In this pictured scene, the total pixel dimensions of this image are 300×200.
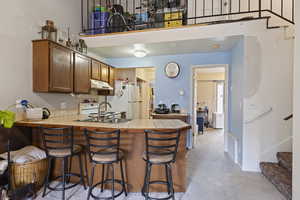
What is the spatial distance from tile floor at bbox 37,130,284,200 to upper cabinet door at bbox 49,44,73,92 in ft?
5.56

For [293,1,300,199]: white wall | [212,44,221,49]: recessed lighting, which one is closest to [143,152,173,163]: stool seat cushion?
[293,1,300,199]: white wall

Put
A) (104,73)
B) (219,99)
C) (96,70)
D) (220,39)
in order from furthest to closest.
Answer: (219,99) < (104,73) < (96,70) < (220,39)

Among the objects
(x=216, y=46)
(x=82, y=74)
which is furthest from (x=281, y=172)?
(x=82, y=74)

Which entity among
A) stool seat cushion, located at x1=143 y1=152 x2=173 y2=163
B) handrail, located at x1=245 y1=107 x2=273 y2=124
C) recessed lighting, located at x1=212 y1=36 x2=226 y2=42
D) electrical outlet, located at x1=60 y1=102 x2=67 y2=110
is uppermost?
recessed lighting, located at x1=212 y1=36 x2=226 y2=42

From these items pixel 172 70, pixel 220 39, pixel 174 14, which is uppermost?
pixel 174 14

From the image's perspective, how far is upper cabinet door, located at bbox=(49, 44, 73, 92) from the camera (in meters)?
2.74

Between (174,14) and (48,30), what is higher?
(174,14)

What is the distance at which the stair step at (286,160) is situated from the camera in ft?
8.20

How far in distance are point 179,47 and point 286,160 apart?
2.88 m

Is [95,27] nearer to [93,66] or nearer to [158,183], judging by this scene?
[93,66]

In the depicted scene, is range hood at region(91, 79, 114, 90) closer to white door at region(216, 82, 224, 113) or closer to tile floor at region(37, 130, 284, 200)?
tile floor at region(37, 130, 284, 200)

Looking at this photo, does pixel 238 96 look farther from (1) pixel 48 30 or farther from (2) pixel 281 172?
(1) pixel 48 30

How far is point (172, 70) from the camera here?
4.43 metres

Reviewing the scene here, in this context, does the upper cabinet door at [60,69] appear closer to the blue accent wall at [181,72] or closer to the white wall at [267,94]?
the blue accent wall at [181,72]
